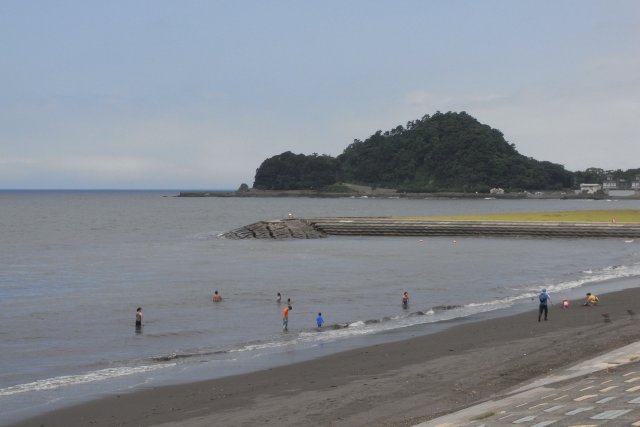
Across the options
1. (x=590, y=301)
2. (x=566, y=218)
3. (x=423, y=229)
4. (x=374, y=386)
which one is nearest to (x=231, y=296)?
(x=590, y=301)

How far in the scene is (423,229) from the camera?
89.8m

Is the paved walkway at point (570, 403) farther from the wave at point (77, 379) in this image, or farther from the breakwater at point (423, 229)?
the breakwater at point (423, 229)

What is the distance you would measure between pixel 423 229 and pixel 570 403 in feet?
243

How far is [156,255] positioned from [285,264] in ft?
52.1

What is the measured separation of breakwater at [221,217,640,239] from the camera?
84.2 metres

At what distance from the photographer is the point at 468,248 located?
73938 millimetres

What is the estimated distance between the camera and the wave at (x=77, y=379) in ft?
74.9

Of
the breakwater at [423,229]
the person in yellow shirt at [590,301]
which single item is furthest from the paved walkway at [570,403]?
the breakwater at [423,229]

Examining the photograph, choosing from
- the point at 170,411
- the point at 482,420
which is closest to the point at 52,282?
the point at 170,411

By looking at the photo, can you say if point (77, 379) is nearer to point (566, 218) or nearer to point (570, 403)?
point (570, 403)

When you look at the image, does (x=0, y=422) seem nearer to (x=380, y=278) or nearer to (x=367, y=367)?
(x=367, y=367)

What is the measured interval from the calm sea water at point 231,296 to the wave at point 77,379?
0.06m

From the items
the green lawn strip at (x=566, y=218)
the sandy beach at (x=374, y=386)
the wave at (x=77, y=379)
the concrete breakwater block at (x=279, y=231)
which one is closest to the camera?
the sandy beach at (x=374, y=386)

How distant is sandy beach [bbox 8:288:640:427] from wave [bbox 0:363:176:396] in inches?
108
